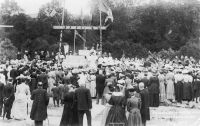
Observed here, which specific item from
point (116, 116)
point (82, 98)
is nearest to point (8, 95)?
point (82, 98)

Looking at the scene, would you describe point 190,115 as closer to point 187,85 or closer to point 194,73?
point 187,85

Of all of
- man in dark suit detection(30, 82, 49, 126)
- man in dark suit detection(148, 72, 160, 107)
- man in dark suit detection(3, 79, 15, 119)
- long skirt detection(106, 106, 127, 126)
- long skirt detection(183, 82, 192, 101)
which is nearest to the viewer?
long skirt detection(106, 106, 127, 126)

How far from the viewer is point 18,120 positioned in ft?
46.0

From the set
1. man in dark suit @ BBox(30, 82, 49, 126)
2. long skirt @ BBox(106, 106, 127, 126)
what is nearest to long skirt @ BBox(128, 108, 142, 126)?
long skirt @ BBox(106, 106, 127, 126)

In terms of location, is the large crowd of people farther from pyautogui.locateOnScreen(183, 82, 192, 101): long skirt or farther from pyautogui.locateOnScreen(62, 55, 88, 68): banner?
pyautogui.locateOnScreen(62, 55, 88, 68): banner

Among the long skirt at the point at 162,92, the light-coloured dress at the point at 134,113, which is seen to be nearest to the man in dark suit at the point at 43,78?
the long skirt at the point at 162,92

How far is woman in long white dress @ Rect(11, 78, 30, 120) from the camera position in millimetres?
13451

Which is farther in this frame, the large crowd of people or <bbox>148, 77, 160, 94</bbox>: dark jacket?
<bbox>148, 77, 160, 94</bbox>: dark jacket

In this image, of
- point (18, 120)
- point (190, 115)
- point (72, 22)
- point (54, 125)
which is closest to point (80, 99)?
point (54, 125)

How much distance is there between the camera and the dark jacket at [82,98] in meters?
11.8

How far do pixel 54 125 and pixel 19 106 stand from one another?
6.60 feet

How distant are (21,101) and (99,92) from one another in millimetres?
4255

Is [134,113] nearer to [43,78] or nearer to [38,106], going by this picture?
[38,106]

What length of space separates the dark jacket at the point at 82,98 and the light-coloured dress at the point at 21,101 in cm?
246
